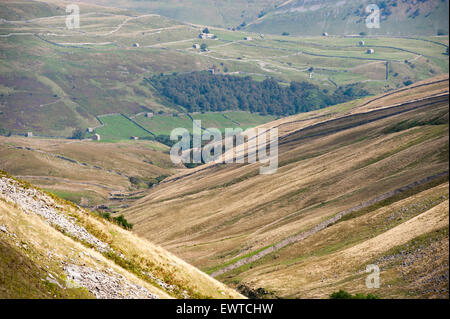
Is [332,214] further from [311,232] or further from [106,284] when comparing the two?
[106,284]

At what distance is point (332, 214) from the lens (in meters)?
78.9

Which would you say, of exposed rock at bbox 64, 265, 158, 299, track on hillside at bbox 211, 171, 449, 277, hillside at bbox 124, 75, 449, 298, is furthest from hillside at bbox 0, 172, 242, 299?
track on hillside at bbox 211, 171, 449, 277

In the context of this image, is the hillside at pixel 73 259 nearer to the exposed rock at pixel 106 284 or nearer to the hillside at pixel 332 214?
the exposed rock at pixel 106 284

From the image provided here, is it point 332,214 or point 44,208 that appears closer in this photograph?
point 44,208

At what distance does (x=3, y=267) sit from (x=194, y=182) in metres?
129

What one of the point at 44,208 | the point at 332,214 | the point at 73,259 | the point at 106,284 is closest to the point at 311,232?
the point at 332,214

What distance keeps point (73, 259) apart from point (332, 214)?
50.1 metres

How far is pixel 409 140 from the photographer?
103 meters

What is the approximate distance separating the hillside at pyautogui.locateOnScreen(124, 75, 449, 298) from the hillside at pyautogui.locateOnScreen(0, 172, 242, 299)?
17.1 m

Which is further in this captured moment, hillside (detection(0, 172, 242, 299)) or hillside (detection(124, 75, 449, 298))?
hillside (detection(124, 75, 449, 298))

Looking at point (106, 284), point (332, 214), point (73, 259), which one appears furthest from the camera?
point (332, 214)

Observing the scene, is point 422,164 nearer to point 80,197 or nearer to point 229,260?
point 229,260

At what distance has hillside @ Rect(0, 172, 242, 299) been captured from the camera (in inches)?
1204

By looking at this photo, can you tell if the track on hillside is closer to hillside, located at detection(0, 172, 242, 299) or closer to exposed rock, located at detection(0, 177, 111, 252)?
hillside, located at detection(0, 172, 242, 299)
